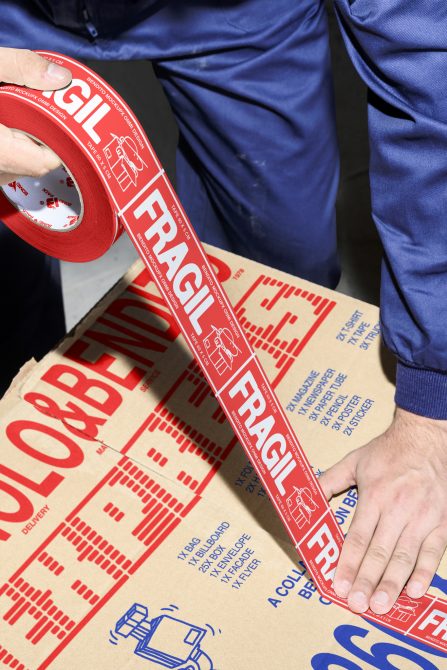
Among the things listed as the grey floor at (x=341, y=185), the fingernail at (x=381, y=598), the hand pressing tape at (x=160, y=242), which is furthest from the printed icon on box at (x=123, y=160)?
the grey floor at (x=341, y=185)

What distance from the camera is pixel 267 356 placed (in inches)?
44.7

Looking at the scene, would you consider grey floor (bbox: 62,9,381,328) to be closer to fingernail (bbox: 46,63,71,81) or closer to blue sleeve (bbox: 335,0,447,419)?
blue sleeve (bbox: 335,0,447,419)

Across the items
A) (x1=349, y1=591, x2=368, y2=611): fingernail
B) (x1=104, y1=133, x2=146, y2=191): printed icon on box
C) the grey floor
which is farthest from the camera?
the grey floor

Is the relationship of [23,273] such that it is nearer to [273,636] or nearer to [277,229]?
[277,229]

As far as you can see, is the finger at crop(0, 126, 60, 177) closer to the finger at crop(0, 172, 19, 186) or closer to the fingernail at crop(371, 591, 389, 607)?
the finger at crop(0, 172, 19, 186)

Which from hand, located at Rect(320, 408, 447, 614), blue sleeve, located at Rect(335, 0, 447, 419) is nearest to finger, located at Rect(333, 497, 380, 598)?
hand, located at Rect(320, 408, 447, 614)

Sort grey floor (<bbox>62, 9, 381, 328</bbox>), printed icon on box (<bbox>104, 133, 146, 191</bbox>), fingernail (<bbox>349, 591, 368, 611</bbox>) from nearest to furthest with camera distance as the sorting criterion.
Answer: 1. printed icon on box (<bbox>104, 133, 146, 191</bbox>)
2. fingernail (<bbox>349, 591, 368, 611</bbox>)
3. grey floor (<bbox>62, 9, 381, 328</bbox>)

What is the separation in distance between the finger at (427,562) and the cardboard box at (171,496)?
2 centimetres

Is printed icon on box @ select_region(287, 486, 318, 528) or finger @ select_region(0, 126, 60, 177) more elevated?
finger @ select_region(0, 126, 60, 177)

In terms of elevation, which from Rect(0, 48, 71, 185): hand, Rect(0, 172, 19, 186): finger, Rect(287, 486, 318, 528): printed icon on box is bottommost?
Rect(287, 486, 318, 528): printed icon on box

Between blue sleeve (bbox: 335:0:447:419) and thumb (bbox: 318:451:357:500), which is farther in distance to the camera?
thumb (bbox: 318:451:357:500)

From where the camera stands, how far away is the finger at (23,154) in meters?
0.88

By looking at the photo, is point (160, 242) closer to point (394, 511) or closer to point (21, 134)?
point (21, 134)

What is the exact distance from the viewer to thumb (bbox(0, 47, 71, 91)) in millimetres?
839
